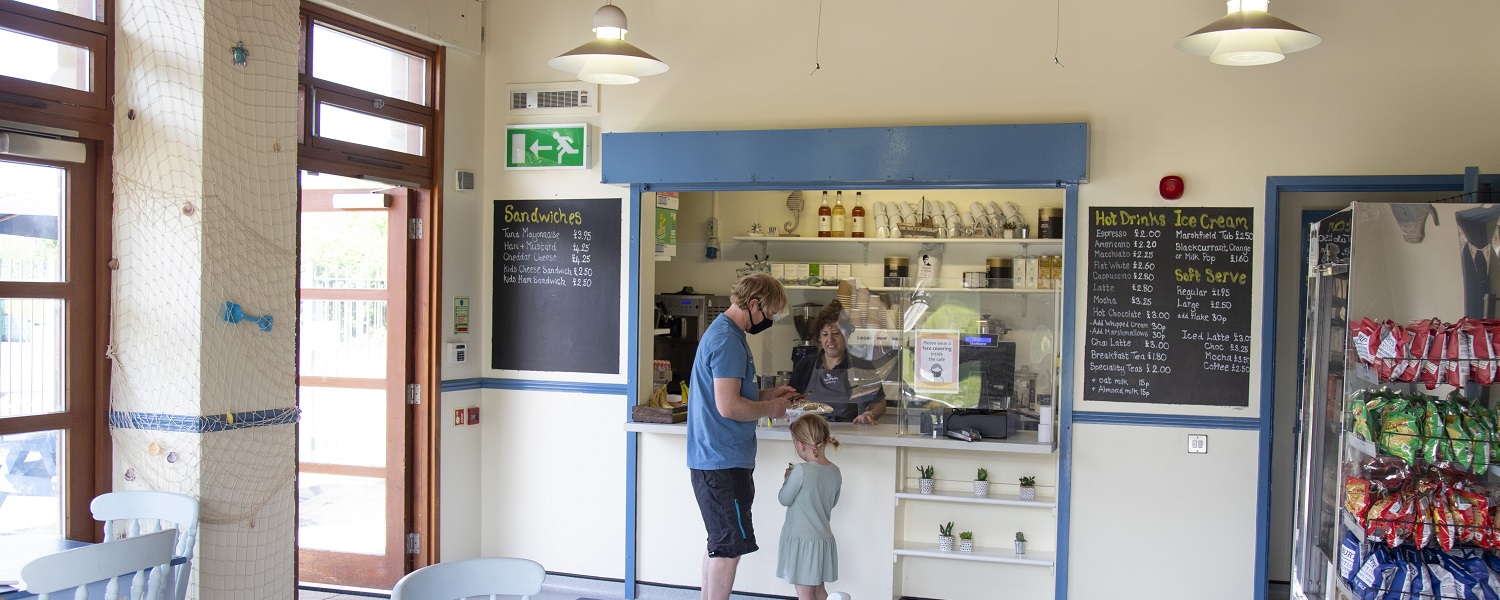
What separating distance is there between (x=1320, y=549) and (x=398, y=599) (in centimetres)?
320

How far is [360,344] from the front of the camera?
5188 mm

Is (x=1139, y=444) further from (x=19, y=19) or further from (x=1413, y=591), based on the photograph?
(x=19, y=19)

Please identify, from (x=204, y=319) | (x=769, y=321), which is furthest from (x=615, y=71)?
(x=204, y=319)

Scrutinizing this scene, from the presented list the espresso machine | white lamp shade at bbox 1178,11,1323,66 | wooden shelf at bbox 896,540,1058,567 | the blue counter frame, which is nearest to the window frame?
the blue counter frame

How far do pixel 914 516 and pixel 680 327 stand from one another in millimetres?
2306

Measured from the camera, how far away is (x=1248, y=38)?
3.70m

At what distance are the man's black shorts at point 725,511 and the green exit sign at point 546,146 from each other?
187cm

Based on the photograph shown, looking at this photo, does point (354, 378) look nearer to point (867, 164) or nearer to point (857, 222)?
point (867, 164)

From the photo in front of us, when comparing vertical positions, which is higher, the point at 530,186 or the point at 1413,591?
the point at 530,186

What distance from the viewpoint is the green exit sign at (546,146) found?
523 cm

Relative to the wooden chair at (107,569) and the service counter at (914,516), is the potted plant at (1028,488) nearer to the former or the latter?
the service counter at (914,516)

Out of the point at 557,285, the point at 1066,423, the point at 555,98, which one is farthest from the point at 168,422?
the point at 1066,423

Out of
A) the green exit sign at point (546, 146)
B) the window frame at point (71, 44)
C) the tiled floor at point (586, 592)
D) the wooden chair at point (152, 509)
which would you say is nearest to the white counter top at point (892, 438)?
the tiled floor at point (586, 592)

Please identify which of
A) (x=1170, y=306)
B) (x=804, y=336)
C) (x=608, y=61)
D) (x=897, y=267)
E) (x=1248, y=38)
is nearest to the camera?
(x=1248, y=38)
